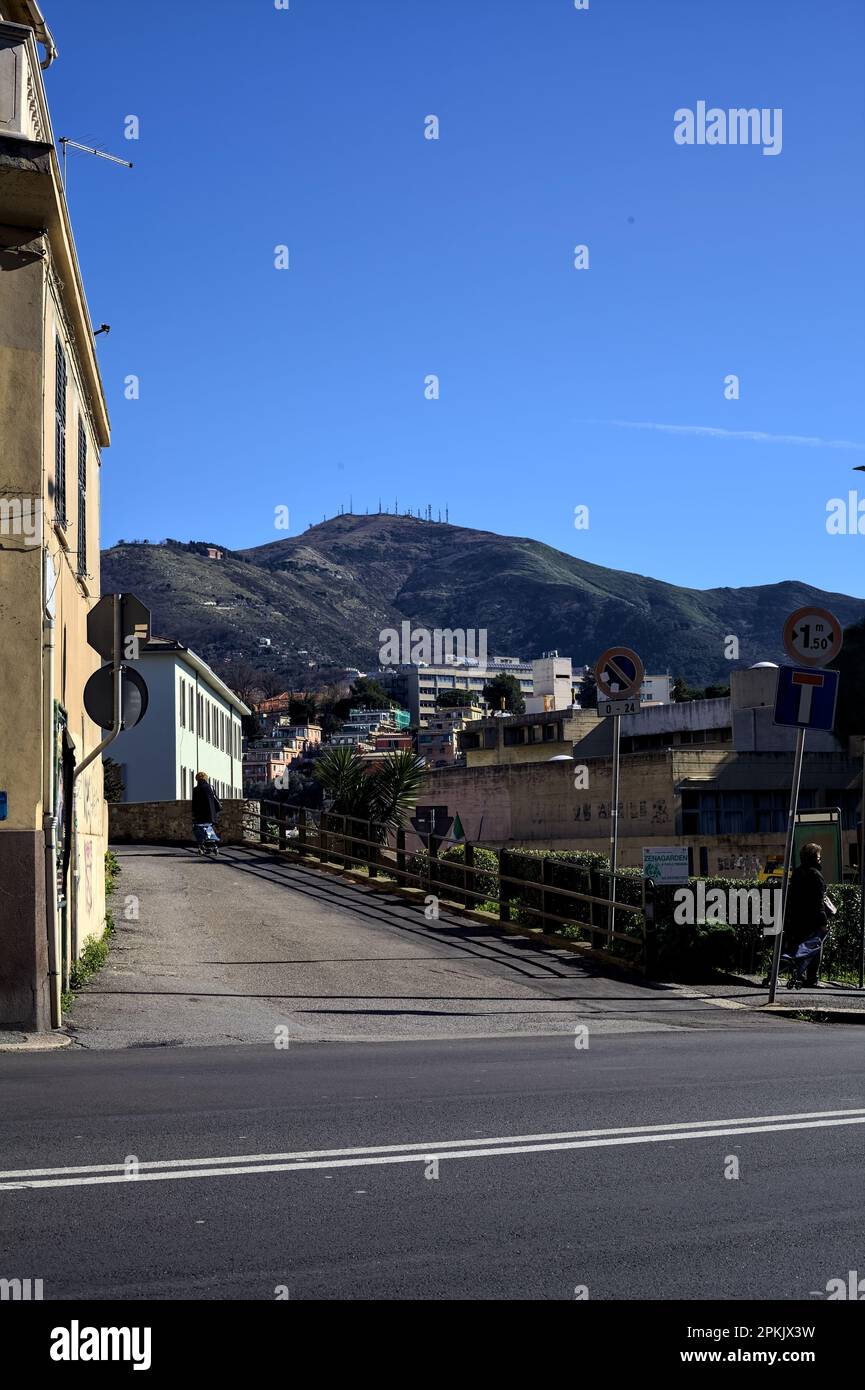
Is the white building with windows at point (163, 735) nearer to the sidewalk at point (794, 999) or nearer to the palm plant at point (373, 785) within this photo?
the palm plant at point (373, 785)

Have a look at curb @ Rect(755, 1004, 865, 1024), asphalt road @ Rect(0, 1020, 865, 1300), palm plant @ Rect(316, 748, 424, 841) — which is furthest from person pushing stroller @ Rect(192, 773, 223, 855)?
asphalt road @ Rect(0, 1020, 865, 1300)

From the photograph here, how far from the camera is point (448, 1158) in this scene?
22.2 ft

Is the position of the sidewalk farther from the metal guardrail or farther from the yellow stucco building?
the yellow stucco building

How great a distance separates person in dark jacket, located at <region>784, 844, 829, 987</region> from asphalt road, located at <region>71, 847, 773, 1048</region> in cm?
177

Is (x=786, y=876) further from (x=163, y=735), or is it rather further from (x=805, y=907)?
(x=163, y=735)

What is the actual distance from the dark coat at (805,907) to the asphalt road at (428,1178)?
6658 millimetres

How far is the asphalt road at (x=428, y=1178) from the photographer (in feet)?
16.1

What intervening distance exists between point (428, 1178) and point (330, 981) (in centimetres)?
937

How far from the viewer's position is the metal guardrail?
A: 17.8 metres

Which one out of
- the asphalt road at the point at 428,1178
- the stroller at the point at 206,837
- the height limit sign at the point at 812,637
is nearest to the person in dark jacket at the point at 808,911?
the height limit sign at the point at 812,637

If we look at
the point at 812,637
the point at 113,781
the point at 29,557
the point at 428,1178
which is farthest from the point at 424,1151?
the point at 113,781

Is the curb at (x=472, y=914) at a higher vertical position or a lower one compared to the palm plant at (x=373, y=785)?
lower

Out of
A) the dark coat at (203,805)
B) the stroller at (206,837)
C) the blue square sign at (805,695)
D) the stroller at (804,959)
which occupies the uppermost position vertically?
the blue square sign at (805,695)
